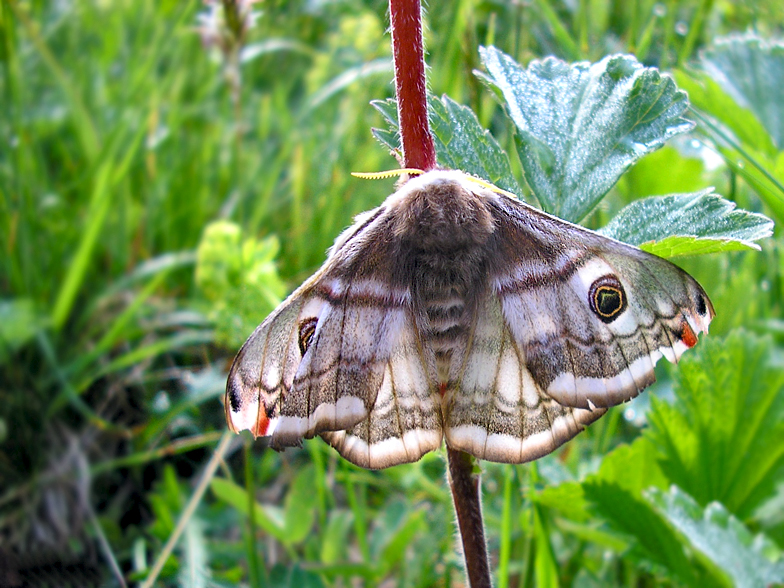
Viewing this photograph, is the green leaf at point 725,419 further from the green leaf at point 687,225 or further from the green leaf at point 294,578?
the green leaf at point 294,578

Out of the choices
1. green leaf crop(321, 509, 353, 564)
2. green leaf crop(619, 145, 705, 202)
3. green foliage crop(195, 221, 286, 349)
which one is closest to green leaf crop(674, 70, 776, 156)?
green leaf crop(619, 145, 705, 202)

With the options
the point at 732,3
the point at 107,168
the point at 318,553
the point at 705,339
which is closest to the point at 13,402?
the point at 107,168

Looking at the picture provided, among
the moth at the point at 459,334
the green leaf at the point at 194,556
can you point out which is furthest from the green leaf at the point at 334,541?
the moth at the point at 459,334

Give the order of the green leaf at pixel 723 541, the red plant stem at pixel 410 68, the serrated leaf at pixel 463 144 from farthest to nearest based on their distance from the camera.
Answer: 1. the green leaf at pixel 723 541
2. the serrated leaf at pixel 463 144
3. the red plant stem at pixel 410 68

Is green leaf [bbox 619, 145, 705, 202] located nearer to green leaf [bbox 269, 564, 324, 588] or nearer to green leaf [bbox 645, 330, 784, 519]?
green leaf [bbox 645, 330, 784, 519]

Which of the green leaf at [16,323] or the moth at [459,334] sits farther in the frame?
the green leaf at [16,323]

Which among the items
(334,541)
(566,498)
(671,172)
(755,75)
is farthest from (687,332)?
(755,75)

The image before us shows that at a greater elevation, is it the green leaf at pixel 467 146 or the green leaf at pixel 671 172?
the green leaf at pixel 671 172
